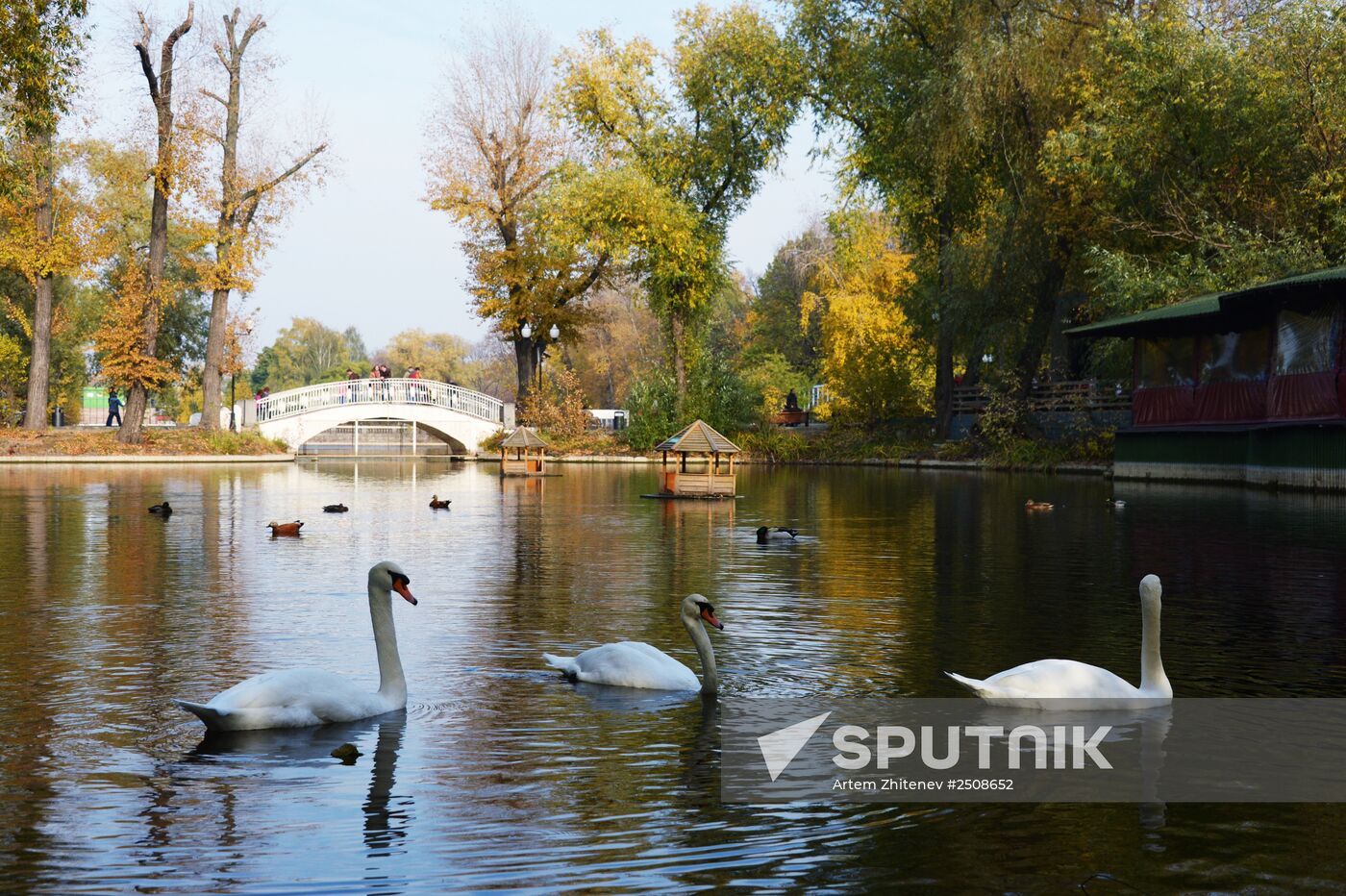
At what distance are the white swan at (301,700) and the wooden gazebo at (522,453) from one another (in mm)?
36217

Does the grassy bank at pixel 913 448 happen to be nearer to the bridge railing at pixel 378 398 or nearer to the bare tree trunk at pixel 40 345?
the bridge railing at pixel 378 398

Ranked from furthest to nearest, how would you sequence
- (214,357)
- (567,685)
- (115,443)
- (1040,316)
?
1. (214,357)
2. (115,443)
3. (1040,316)
4. (567,685)

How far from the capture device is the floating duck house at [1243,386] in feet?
103

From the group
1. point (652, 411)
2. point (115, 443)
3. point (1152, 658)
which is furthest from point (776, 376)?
point (1152, 658)

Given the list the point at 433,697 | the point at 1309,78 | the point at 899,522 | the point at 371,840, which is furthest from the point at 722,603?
the point at 1309,78

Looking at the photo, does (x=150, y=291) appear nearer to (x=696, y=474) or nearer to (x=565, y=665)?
(x=696, y=474)

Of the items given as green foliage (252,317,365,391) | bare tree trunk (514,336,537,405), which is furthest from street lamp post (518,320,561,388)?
green foliage (252,317,365,391)

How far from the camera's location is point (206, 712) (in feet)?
25.8

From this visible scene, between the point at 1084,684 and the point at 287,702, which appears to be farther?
the point at 1084,684

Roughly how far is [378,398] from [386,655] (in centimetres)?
5804

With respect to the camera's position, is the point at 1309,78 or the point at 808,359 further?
the point at 808,359

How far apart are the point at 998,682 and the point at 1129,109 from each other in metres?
36.0

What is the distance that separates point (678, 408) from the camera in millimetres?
59531

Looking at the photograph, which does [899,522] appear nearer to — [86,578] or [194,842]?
[86,578]
